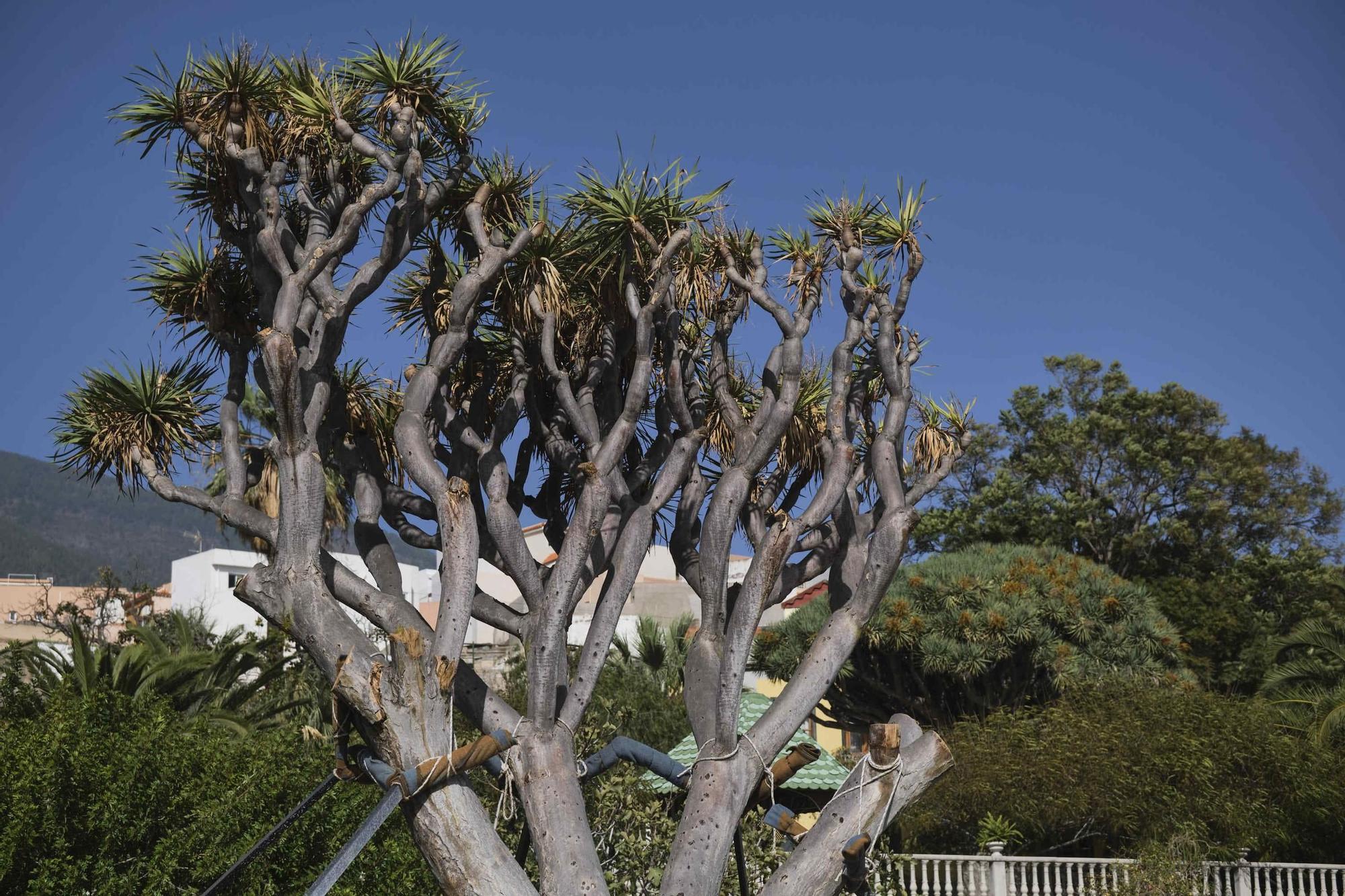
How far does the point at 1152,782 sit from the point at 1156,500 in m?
21.5

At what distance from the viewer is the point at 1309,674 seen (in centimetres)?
2211

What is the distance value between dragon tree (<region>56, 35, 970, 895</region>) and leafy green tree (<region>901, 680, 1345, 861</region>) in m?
8.98

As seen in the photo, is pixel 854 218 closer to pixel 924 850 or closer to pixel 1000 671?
pixel 924 850

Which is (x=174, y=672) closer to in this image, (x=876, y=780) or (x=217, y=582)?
(x=876, y=780)

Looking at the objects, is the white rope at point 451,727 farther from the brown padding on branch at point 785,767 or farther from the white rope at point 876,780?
the white rope at point 876,780

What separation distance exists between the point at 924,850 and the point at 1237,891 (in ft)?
17.3

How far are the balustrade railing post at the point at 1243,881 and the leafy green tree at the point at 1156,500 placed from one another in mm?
20048

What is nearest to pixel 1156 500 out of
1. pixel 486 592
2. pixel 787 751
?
pixel 486 592

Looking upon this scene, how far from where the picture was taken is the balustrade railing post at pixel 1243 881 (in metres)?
15.4

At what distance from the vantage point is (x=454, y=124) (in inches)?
372

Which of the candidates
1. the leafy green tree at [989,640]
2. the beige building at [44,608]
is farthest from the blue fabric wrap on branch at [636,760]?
the beige building at [44,608]

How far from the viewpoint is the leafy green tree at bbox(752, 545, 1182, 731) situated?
76.1ft

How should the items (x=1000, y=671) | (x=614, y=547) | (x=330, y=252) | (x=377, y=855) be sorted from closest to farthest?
(x=330, y=252)
(x=614, y=547)
(x=377, y=855)
(x=1000, y=671)

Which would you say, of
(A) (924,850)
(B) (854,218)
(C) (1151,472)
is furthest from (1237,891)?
(C) (1151,472)
